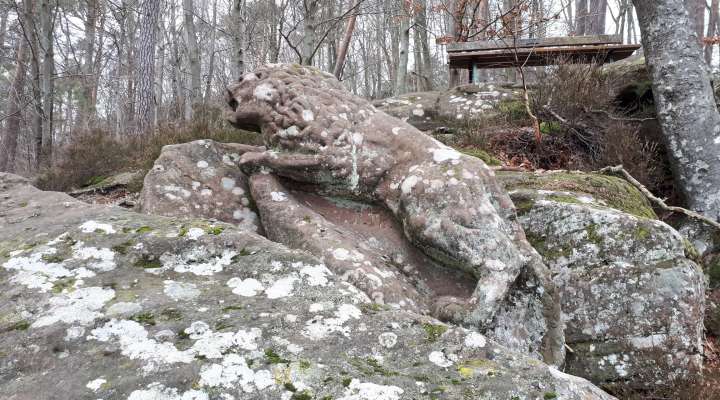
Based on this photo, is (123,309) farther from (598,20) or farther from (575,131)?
(598,20)

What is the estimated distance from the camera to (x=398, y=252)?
278 cm

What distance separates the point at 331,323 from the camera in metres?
1.45

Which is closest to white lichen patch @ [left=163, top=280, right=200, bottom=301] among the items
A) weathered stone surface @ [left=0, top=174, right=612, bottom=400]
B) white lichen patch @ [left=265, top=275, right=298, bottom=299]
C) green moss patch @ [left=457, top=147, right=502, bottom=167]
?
weathered stone surface @ [left=0, top=174, right=612, bottom=400]

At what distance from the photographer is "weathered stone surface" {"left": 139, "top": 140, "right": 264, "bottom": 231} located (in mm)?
2906

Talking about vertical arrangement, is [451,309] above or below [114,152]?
below

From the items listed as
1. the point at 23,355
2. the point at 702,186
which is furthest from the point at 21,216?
the point at 702,186

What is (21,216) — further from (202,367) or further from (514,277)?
(514,277)

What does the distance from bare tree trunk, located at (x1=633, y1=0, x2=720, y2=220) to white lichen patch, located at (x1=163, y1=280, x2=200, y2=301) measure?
5319 millimetres

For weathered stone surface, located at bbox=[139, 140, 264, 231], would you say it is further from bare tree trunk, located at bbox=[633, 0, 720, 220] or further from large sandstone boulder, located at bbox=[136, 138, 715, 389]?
bare tree trunk, located at bbox=[633, 0, 720, 220]

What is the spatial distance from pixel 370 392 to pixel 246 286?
26.1 inches

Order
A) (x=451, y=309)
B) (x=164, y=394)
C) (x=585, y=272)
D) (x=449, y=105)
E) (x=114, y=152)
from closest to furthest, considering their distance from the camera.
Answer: (x=164, y=394)
(x=451, y=309)
(x=585, y=272)
(x=114, y=152)
(x=449, y=105)

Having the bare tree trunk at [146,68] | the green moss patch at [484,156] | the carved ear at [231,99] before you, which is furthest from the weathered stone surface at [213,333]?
the bare tree trunk at [146,68]

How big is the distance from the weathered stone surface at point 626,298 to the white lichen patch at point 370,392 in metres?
2.07

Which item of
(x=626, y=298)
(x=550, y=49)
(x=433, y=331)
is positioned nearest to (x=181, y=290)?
(x=433, y=331)
